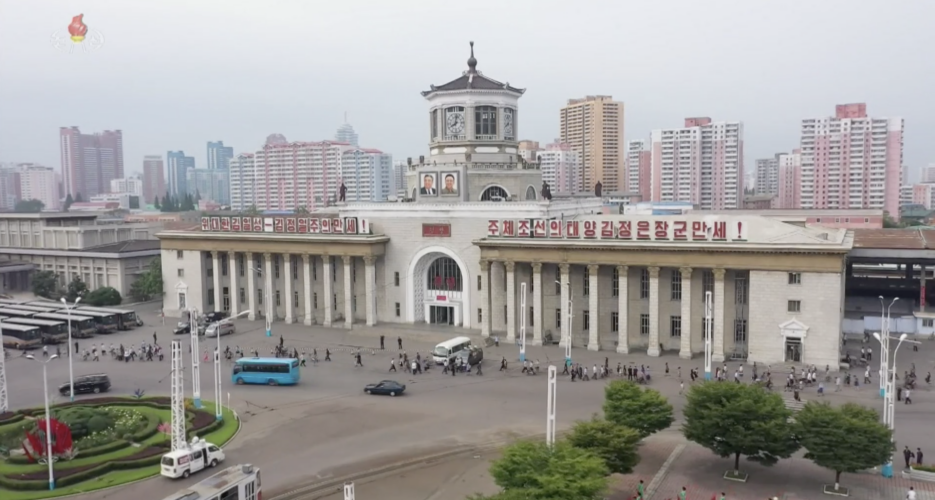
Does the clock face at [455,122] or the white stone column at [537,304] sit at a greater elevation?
the clock face at [455,122]

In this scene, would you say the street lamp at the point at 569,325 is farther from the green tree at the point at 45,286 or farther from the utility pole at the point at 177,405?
the green tree at the point at 45,286

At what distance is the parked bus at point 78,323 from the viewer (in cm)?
6494

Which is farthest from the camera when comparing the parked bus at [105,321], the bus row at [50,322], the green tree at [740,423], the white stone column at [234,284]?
the white stone column at [234,284]

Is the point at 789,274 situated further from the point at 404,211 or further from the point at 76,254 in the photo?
the point at 76,254

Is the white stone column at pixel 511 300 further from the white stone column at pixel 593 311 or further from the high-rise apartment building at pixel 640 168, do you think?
the high-rise apartment building at pixel 640 168

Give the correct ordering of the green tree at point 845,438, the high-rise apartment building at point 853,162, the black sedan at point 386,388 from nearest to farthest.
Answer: the green tree at point 845,438, the black sedan at point 386,388, the high-rise apartment building at point 853,162

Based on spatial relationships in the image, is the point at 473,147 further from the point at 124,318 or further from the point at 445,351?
the point at 124,318

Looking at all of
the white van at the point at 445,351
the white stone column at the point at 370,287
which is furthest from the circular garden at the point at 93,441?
the white stone column at the point at 370,287

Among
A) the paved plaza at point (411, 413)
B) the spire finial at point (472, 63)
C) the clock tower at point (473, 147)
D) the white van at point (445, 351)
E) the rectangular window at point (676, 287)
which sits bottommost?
the paved plaza at point (411, 413)

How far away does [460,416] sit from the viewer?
132ft

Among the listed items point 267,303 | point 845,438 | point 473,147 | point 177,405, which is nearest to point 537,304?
point 473,147

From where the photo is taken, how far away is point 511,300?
5947 cm

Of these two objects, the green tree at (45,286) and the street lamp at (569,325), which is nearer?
the street lamp at (569,325)

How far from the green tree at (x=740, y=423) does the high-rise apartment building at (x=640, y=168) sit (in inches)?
5877
